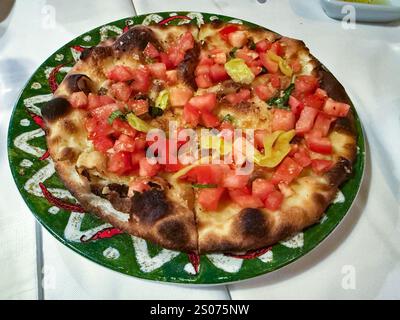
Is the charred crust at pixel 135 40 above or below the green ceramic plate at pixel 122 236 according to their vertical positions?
above

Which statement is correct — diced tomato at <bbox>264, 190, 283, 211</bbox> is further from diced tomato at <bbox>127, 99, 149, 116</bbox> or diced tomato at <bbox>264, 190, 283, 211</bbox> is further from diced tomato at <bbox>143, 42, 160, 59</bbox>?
diced tomato at <bbox>143, 42, 160, 59</bbox>

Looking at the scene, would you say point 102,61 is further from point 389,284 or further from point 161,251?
point 389,284

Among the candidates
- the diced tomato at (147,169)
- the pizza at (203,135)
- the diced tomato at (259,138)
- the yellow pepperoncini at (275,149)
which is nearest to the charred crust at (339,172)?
the pizza at (203,135)

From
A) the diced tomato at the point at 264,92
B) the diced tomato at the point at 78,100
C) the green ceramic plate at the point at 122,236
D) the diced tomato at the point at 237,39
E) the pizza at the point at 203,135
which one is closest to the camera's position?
the green ceramic plate at the point at 122,236

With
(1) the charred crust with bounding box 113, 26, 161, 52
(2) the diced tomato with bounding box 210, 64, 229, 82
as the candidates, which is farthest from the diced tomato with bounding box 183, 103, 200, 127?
(1) the charred crust with bounding box 113, 26, 161, 52

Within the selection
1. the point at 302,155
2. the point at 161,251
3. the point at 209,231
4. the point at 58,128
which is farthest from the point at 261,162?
the point at 58,128

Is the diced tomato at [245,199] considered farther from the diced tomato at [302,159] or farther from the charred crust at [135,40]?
the charred crust at [135,40]

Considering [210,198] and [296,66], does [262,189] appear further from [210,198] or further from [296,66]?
[296,66]

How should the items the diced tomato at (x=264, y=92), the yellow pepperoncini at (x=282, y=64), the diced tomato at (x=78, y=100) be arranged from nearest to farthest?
1. the diced tomato at (x=78, y=100)
2. the diced tomato at (x=264, y=92)
3. the yellow pepperoncini at (x=282, y=64)
